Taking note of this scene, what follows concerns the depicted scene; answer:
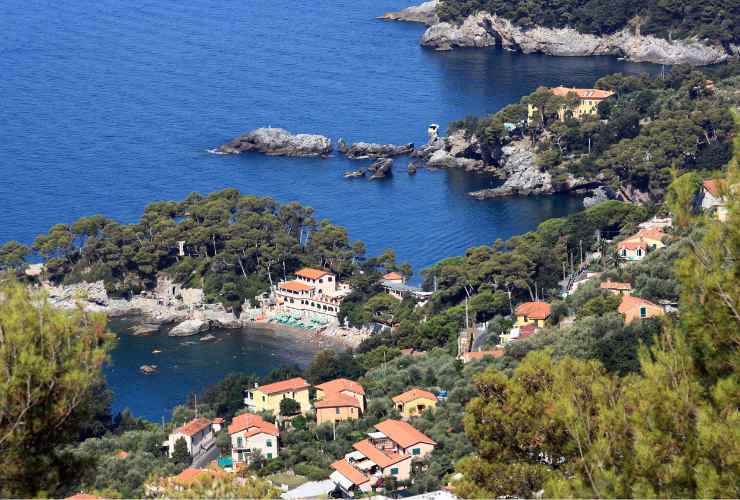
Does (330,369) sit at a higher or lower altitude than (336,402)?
lower

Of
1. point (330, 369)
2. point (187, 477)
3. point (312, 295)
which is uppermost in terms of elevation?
point (187, 477)

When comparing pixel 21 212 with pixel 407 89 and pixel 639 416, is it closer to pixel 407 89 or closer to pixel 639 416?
pixel 407 89

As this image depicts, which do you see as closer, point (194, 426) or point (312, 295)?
point (194, 426)

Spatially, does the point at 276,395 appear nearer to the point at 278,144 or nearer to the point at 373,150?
the point at 373,150

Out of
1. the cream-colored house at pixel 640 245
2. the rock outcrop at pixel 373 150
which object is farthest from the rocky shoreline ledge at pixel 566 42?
the cream-colored house at pixel 640 245

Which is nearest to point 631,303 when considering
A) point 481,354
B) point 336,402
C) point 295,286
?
point 481,354

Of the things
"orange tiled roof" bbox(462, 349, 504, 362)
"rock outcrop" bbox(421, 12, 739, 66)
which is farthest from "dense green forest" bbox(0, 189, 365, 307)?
"rock outcrop" bbox(421, 12, 739, 66)

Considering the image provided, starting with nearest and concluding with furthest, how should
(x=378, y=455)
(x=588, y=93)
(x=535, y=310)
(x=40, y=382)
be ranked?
(x=40, y=382), (x=378, y=455), (x=535, y=310), (x=588, y=93)
